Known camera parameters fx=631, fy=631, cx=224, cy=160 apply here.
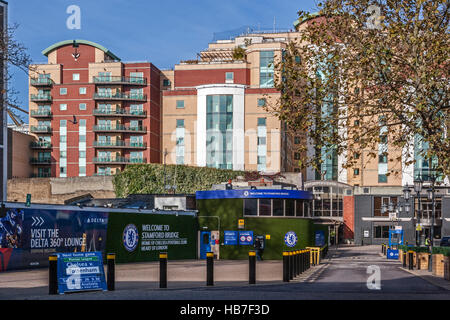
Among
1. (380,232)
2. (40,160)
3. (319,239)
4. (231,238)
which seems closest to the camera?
(231,238)

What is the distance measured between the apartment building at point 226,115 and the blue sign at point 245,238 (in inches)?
1818

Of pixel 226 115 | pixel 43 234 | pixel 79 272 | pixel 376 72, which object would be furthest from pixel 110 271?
pixel 226 115

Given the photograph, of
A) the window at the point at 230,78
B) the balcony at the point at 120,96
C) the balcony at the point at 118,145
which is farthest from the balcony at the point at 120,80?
the window at the point at 230,78

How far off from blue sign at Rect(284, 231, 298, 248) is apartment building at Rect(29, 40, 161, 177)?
180ft

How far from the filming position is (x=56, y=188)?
82000 mm

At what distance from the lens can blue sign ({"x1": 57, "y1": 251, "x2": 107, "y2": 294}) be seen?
14.3 metres

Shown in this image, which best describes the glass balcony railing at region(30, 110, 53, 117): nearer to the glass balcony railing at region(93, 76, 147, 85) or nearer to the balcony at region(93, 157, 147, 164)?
the glass balcony railing at region(93, 76, 147, 85)

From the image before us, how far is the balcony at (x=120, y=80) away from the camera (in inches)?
3634

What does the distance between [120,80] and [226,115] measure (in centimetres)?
1700

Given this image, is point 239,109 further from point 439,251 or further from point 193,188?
point 439,251

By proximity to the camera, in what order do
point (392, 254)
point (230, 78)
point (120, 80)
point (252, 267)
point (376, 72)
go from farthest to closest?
1. point (230, 78)
2. point (120, 80)
3. point (392, 254)
4. point (252, 267)
5. point (376, 72)

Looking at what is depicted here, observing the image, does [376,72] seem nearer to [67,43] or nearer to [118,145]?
[118,145]

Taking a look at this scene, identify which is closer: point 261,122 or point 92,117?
point 261,122

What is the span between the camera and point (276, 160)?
8850 cm
